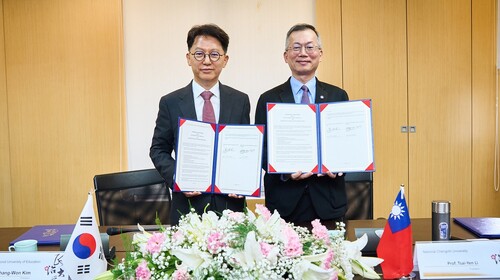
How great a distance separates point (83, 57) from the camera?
155 inches

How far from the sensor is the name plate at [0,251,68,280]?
1410 mm

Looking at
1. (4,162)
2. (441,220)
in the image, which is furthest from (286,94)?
(4,162)

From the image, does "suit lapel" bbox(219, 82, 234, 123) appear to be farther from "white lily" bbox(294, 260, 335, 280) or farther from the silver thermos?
"white lily" bbox(294, 260, 335, 280)

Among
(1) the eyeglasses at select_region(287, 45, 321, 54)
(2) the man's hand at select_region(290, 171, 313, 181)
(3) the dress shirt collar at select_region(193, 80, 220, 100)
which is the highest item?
(1) the eyeglasses at select_region(287, 45, 321, 54)

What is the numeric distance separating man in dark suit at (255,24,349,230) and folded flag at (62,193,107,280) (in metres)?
1.08

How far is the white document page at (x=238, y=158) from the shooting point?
2.03 m

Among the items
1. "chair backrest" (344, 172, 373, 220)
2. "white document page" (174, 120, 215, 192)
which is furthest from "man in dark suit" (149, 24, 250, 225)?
"chair backrest" (344, 172, 373, 220)

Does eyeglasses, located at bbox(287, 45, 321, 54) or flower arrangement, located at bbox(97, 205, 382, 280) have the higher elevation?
eyeglasses, located at bbox(287, 45, 321, 54)

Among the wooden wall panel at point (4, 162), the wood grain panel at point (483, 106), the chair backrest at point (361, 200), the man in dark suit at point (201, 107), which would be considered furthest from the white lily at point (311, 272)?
the wooden wall panel at point (4, 162)

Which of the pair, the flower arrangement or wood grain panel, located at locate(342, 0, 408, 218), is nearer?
the flower arrangement

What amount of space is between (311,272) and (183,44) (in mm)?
3377

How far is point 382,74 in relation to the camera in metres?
4.00

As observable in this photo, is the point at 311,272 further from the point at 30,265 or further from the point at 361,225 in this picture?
the point at 361,225

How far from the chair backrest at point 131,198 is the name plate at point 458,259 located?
5.22ft
